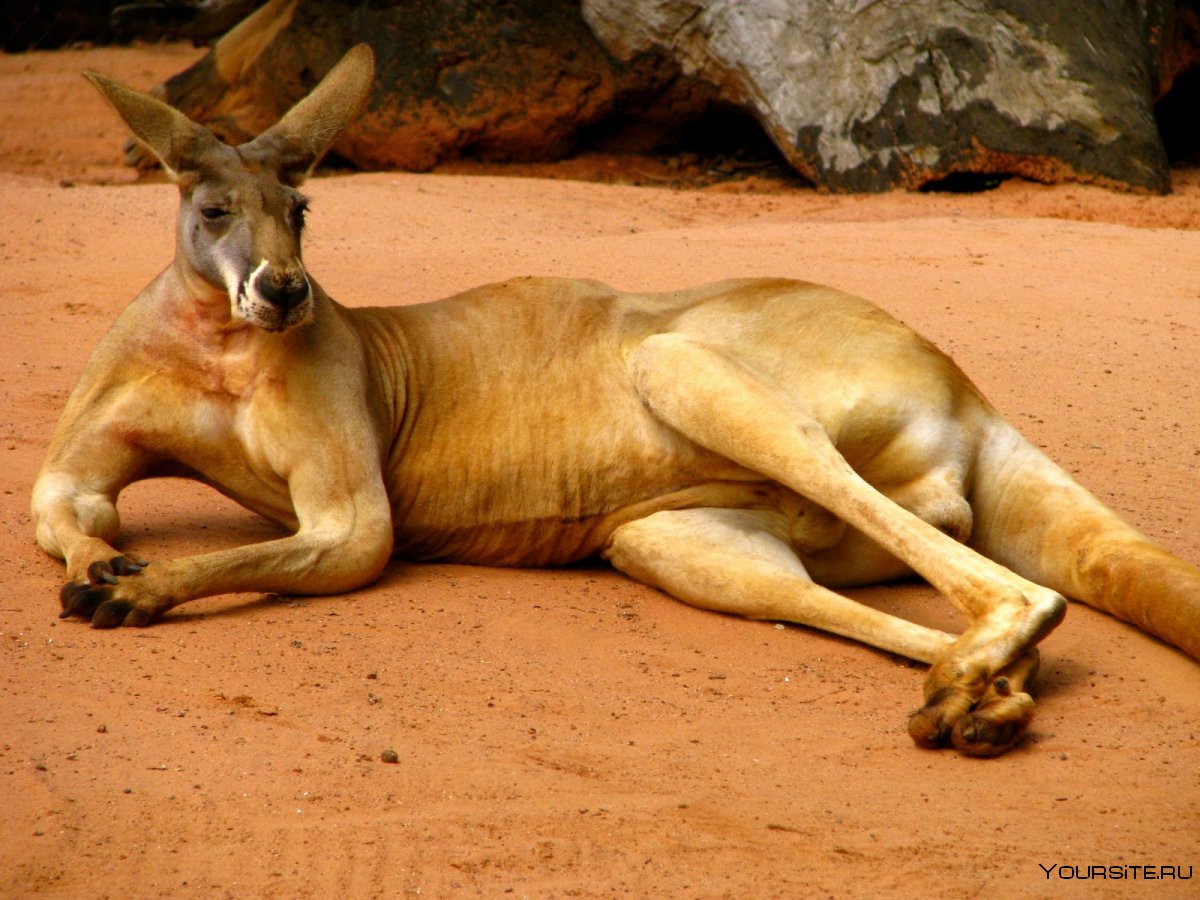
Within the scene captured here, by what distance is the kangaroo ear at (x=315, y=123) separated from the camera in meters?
4.79

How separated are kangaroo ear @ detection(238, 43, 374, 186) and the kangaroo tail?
2.37 m

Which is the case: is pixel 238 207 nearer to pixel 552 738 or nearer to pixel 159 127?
pixel 159 127

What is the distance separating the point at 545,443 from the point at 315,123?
4.24 ft

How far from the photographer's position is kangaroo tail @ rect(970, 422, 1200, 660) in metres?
4.21

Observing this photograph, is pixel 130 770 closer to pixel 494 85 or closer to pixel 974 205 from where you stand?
pixel 974 205

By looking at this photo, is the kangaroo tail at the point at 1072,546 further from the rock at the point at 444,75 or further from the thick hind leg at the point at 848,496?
the rock at the point at 444,75

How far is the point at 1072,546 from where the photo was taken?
4.61m

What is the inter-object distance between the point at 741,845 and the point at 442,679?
1088 mm

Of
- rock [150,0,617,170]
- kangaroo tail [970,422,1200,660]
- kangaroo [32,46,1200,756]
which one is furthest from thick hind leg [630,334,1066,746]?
rock [150,0,617,170]

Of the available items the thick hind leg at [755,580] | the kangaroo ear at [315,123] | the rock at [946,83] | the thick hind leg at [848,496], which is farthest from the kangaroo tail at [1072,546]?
the rock at [946,83]

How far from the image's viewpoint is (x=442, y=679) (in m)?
3.86

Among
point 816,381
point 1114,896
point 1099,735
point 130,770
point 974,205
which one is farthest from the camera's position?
point 974,205

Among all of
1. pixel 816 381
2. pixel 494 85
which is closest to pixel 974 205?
pixel 494 85

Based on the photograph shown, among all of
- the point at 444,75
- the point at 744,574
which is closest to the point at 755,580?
the point at 744,574
